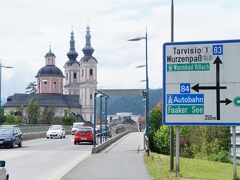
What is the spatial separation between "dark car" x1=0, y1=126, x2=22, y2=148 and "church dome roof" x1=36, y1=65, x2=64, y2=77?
14380 cm

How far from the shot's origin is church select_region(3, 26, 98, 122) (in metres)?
186

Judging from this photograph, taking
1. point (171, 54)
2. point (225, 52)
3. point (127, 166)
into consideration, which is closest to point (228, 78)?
point (225, 52)

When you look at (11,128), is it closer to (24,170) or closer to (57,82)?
(24,170)

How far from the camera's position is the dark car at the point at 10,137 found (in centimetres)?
3962

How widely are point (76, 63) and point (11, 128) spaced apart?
156015 millimetres

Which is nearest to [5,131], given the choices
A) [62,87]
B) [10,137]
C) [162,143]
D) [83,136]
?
[10,137]

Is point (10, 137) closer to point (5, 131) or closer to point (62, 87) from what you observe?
point (5, 131)

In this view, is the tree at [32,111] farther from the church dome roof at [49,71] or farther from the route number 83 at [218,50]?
the route number 83 at [218,50]

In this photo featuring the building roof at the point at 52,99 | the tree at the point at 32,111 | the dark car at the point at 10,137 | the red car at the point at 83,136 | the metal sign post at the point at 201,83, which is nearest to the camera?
the metal sign post at the point at 201,83

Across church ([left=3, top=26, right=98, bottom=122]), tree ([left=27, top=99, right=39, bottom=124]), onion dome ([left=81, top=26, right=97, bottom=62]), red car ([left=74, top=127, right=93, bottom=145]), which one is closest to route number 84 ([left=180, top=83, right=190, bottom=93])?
red car ([left=74, top=127, right=93, bottom=145])

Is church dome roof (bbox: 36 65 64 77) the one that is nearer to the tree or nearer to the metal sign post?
the tree

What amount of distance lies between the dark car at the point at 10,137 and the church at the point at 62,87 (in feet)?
460

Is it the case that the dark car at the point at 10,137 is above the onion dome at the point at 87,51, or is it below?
Answer: below

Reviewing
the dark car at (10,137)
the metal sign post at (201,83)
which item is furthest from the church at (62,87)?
the metal sign post at (201,83)
